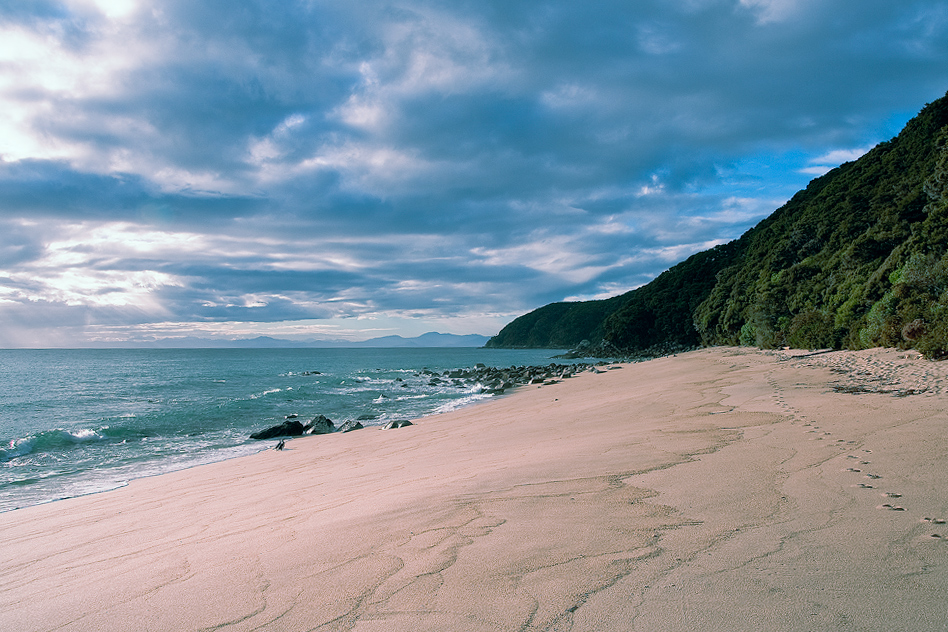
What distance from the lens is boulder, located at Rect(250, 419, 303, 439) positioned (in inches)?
556

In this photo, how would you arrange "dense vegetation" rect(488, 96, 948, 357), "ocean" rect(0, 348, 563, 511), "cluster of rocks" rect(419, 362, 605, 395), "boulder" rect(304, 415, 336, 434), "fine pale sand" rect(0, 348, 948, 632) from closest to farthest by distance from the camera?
1. "fine pale sand" rect(0, 348, 948, 632)
2. "ocean" rect(0, 348, 563, 511)
3. "boulder" rect(304, 415, 336, 434)
4. "dense vegetation" rect(488, 96, 948, 357)
5. "cluster of rocks" rect(419, 362, 605, 395)

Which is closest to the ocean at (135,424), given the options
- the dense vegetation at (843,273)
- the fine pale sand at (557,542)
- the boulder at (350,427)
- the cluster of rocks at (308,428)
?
the boulder at (350,427)

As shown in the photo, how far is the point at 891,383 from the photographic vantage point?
910 centimetres

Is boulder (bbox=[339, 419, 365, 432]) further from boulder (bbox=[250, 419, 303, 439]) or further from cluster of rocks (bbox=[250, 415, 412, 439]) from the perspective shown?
boulder (bbox=[250, 419, 303, 439])

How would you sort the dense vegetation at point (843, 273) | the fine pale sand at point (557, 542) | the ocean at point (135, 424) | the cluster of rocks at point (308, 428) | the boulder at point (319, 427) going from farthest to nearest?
the dense vegetation at point (843, 273) → the boulder at point (319, 427) → the cluster of rocks at point (308, 428) → the ocean at point (135, 424) → the fine pale sand at point (557, 542)

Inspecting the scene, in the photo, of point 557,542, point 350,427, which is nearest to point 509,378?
point 350,427

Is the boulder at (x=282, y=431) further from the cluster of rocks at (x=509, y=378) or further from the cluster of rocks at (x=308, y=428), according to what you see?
the cluster of rocks at (x=509, y=378)

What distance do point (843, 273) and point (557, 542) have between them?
99.9 feet

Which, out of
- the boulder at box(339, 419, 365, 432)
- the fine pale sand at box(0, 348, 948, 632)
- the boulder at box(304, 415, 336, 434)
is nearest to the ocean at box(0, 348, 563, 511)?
the boulder at box(339, 419, 365, 432)

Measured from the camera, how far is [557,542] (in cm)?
292

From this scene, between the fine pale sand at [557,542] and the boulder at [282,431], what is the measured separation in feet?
24.4

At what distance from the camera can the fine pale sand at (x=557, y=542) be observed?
217 cm

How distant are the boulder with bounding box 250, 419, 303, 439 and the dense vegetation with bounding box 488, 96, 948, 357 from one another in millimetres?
16953

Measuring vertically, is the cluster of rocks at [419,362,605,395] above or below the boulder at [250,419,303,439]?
below
